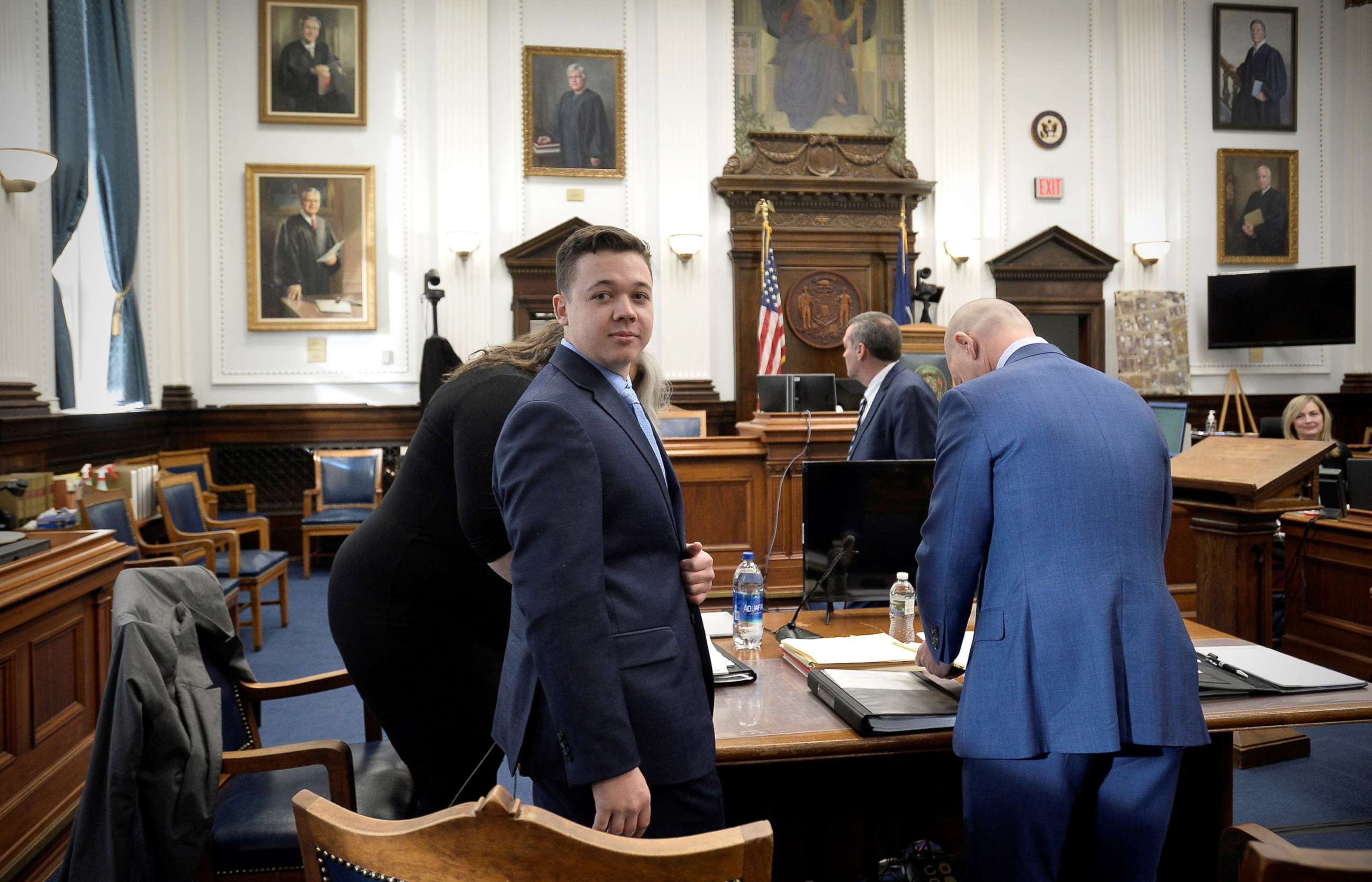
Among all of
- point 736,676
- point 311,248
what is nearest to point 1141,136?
point 311,248

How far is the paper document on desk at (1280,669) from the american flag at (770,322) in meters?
6.11

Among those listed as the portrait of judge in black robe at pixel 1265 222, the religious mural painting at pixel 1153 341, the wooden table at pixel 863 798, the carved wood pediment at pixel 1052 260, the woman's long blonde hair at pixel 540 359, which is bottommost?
the wooden table at pixel 863 798

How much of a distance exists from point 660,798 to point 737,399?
7.74 metres

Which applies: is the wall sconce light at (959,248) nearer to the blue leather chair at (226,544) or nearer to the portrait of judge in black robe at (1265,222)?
the portrait of judge in black robe at (1265,222)

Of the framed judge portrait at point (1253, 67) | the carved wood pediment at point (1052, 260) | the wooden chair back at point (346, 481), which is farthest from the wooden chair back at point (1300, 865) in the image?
the framed judge portrait at point (1253, 67)

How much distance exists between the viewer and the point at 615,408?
1447 millimetres

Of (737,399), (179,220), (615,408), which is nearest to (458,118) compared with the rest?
(179,220)

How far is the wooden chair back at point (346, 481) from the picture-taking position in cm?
773

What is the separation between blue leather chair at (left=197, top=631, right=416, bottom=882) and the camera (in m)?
1.92

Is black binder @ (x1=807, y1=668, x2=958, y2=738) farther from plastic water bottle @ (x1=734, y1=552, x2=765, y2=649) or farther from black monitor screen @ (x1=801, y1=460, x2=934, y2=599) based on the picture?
black monitor screen @ (x1=801, y1=460, x2=934, y2=599)

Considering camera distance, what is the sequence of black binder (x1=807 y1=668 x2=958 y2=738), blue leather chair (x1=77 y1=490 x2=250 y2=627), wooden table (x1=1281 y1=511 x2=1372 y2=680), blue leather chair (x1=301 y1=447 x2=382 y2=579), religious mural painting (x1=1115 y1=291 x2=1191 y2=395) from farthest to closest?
1. religious mural painting (x1=1115 y1=291 x2=1191 y2=395)
2. blue leather chair (x1=301 y1=447 x2=382 y2=579)
3. blue leather chair (x1=77 y1=490 x2=250 y2=627)
4. wooden table (x1=1281 y1=511 x2=1372 y2=680)
5. black binder (x1=807 y1=668 x2=958 y2=738)

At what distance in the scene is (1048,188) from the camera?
31.4 ft

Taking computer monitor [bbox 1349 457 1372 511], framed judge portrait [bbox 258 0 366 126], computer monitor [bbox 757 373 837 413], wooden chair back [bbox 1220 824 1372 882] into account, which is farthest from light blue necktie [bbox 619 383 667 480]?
framed judge portrait [bbox 258 0 366 126]

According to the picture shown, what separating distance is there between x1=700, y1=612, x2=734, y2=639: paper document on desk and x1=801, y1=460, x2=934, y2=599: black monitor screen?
0.86 feet
